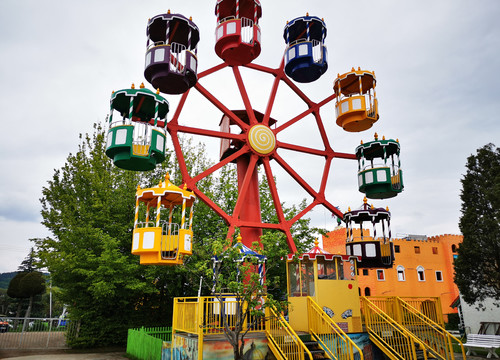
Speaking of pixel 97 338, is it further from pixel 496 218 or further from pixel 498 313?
pixel 498 313

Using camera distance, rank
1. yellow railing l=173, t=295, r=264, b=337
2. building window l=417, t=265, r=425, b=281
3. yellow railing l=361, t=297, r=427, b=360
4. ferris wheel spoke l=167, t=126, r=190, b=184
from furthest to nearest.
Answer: building window l=417, t=265, r=425, b=281 → ferris wheel spoke l=167, t=126, r=190, b=184 → yellow railing l=361, t=297, r=427, b=360 → yellow railing l=173, t=295, r=264, b=337

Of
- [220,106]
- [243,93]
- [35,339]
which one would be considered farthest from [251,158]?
[35,339]

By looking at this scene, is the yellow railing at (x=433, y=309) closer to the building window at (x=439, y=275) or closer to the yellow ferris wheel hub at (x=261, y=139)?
the yellow ferris wheel hub at (x=261, y=139)

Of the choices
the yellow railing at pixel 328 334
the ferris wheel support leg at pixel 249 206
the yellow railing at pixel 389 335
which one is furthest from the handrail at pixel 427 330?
the ferris wheel support leg at pixel 249 206

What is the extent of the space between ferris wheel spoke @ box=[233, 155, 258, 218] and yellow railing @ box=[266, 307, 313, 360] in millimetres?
5560

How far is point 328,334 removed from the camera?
41.1 ft

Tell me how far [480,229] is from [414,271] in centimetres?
2328

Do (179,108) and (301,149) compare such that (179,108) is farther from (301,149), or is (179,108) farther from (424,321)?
(424,321)

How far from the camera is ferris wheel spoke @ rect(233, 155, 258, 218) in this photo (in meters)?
16.9

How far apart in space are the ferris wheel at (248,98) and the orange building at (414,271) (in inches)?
903

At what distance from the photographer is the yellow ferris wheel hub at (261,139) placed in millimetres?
18562

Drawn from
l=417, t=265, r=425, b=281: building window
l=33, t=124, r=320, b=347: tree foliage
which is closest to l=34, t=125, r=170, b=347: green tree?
l=33, t=124, r=320, b=347: tree foliage

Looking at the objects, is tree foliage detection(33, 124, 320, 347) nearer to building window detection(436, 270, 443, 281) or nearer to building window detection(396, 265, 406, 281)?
building window detection(396, 265, 406, 281)

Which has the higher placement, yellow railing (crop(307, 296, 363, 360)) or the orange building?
the orange building
